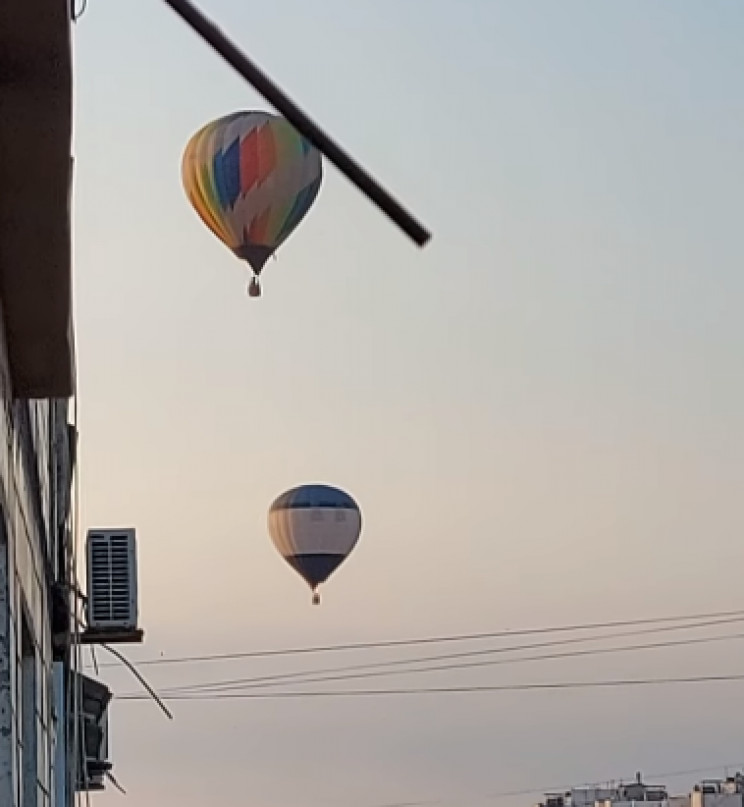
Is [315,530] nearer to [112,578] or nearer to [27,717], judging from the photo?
[112,578]

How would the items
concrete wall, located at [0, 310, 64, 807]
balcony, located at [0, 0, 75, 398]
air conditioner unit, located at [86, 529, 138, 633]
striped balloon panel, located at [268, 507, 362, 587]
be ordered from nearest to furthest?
balcony, located at [0, 0, 75, 398]
concrete wall, located at [0, 310, 64, 807]
air conditioner unit, located at [86, 529, 138, 633]
striped balloon panel, located at [268, 507, 362, 587]

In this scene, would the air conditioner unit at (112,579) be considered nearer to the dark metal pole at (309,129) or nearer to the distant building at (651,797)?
the dark metal pole at (309,129)

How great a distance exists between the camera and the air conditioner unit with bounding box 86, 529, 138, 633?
12.8m

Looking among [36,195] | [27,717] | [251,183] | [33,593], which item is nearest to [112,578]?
[33,593]

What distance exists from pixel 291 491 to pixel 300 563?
1.52 metres

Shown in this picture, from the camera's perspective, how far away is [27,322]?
21.7 ft

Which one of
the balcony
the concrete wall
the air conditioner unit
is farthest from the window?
the air conditioner unit

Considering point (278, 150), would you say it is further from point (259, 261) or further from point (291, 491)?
point (291, 491)

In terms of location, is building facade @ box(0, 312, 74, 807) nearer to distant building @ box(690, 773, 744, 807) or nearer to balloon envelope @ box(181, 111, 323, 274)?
balloon envelope @ box(181, 111, 323, 274)

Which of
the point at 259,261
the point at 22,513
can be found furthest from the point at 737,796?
the point at 22,513

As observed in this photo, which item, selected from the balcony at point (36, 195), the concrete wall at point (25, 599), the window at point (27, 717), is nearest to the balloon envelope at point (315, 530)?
the concrete wall at point (25, 599)

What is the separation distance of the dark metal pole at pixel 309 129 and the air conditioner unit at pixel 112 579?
32.8 ft

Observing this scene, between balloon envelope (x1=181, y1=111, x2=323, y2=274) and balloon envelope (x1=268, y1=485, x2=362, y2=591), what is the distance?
5.72m

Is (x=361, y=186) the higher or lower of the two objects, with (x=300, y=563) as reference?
lower
